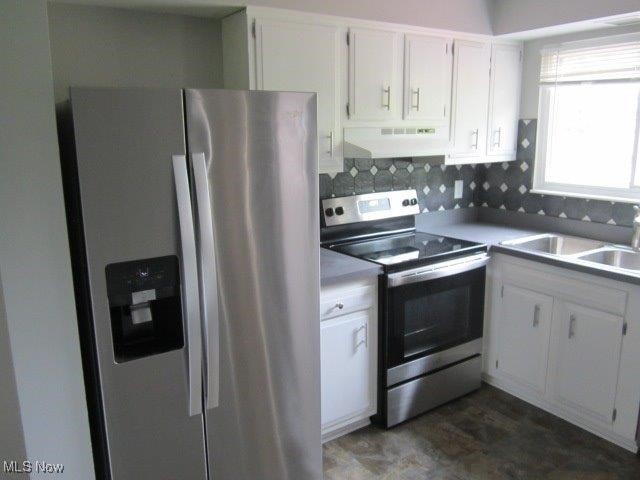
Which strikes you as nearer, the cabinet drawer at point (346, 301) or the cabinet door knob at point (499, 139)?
the cabinet drawer at point (346, 301)

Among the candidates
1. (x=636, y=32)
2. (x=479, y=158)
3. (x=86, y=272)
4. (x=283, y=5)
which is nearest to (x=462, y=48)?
(x=479, y=158)

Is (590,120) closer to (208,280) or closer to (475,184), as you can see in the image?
(475,184)

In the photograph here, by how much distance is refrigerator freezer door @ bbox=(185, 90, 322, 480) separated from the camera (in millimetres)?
1812

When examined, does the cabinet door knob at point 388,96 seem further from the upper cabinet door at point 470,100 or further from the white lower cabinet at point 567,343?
the white lower cabinet at point 567,343

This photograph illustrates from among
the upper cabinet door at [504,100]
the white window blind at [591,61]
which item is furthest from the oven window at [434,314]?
the white window blind at [591,61]

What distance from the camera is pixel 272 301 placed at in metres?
2.00

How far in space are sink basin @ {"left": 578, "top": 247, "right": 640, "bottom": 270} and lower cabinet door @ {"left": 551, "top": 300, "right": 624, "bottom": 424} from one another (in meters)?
0.38

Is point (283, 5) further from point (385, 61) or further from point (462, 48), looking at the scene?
point (462, 48)

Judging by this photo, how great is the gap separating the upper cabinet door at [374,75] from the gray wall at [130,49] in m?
0.67

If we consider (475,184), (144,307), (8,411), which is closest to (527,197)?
(475,184)

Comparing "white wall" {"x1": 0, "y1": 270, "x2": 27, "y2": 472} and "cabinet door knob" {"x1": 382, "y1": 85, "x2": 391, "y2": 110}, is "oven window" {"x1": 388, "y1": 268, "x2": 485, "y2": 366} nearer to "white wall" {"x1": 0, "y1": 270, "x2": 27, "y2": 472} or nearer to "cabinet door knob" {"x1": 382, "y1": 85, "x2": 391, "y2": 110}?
"cabinet door knob" {"x1": 382, "y1": 85, "x2": 391, "y2": 110}

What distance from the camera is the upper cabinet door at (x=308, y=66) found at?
2.36 metres

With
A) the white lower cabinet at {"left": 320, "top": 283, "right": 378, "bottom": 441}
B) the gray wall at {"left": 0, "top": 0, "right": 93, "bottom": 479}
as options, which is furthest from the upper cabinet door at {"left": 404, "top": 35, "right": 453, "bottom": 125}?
the gray wall at {"left": 0, "top": 0, "right": 93, "bottom": 479}

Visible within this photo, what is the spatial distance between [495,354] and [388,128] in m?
1.50
